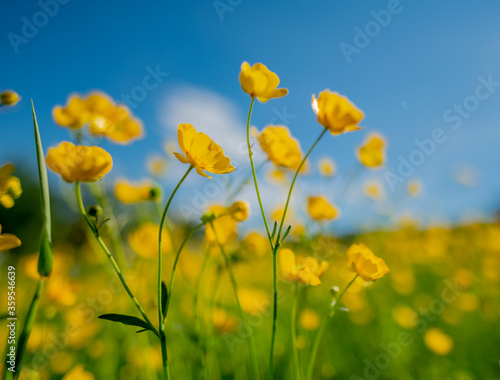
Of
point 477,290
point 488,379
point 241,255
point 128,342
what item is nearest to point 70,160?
point 241,255

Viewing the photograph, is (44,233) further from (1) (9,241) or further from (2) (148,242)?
(2) (148,242)

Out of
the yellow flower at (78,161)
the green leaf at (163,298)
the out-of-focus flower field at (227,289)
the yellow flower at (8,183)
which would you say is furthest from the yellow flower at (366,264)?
the yellow flower at (8,183)

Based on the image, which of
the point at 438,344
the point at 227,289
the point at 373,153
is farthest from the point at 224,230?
the point at 227,289

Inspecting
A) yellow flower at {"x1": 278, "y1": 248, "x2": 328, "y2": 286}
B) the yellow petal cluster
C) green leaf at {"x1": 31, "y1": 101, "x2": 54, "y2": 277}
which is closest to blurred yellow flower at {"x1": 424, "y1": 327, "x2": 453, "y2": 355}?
yellow flower at {"x1": 278, "y1": 248, "x2": 328, "y2": 286}

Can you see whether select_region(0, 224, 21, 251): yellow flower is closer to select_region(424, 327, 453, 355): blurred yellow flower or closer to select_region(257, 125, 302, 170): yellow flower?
select_region(257, 125, 302, 170): yellow flower

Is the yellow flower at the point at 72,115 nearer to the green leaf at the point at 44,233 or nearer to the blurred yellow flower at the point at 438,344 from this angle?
the green leaf at the point at 44,233

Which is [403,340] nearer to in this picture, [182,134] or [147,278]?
[147,278]

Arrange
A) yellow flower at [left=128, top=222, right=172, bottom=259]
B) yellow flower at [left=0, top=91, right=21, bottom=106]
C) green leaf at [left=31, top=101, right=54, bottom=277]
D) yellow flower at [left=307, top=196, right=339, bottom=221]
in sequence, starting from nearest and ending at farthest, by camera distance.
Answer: green leaf at [left=31, top=101, right=54, bottom=277] < yellow flower at [left=0, top=91, right=21, bottom=106] < yellow flower at [left=307, top=196, right=339, bottom=221] < yellow flower at [left=128, top=222, right=172, bottom=259]
